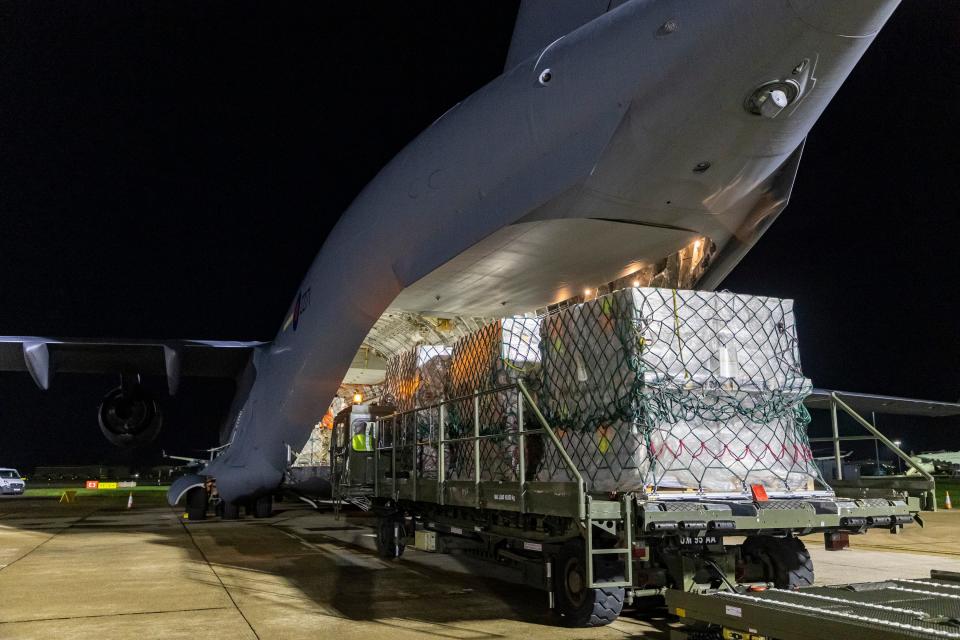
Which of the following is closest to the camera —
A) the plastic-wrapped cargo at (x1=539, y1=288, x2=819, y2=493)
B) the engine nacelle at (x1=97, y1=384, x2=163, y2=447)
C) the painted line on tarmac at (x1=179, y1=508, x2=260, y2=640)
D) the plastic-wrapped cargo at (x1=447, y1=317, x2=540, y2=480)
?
the plastic-wrapped cargo at (x1=539, y1=288, x2=819, y2=493)

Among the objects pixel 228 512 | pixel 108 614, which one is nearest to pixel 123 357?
pixel 228 512

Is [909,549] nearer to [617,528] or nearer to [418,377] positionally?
[418,377]

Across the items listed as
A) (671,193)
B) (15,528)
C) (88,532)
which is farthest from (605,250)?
(15,528)

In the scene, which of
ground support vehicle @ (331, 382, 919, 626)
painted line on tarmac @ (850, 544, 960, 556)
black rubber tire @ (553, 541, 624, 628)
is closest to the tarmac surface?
painted line on tarmac @ (850, 544, 960, 556)

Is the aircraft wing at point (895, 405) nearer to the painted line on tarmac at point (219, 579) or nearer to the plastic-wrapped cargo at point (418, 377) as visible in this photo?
the plastic-wrapped cargo at point (418, 377)

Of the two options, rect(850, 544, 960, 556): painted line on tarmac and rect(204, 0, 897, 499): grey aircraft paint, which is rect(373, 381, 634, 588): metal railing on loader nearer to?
rect(204, 0, 897, 499): grey aircraft paint

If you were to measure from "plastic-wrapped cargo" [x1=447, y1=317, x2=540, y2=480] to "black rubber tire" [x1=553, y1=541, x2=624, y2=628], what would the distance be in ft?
4.48

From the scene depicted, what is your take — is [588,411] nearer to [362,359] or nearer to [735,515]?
[735,515]

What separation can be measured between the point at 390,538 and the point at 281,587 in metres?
2.53

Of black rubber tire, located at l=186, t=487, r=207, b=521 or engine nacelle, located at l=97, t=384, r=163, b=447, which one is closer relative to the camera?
black rubber tire, located at l=186, t=487, r=207, b=521

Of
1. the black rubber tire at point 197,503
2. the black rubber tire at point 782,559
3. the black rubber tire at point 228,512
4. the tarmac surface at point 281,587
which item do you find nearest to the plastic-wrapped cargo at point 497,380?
the tarmac surface at point 281,587

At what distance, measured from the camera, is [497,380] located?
25.8 ft

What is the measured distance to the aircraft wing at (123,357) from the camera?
17.1 m

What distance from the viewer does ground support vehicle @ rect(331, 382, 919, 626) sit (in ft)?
18.2
